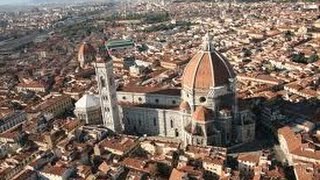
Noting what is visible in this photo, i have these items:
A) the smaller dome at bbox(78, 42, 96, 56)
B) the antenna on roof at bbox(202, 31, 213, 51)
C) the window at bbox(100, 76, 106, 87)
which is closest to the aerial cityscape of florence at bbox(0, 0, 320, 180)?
the window at bbox(100, 76, 106, 87)

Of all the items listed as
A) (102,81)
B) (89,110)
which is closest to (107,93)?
(102,81)

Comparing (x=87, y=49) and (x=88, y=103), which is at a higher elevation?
(x=87, y=49)

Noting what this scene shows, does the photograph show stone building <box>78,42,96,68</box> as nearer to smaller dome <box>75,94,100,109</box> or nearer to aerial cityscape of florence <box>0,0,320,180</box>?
aerial cityscape of florence <box>0,0,320,180</box>

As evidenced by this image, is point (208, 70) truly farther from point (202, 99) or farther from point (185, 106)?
point (185, 106)

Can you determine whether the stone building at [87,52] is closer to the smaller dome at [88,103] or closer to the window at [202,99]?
the smaller dome at [88,103]

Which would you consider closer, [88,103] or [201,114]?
[201,114]

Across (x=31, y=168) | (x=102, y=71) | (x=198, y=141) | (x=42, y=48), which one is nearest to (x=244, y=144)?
(x=198, y=141)

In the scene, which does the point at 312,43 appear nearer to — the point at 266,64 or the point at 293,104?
the point at 266,64

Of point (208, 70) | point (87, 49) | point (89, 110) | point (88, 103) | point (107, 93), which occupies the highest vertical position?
point (208, 70)
